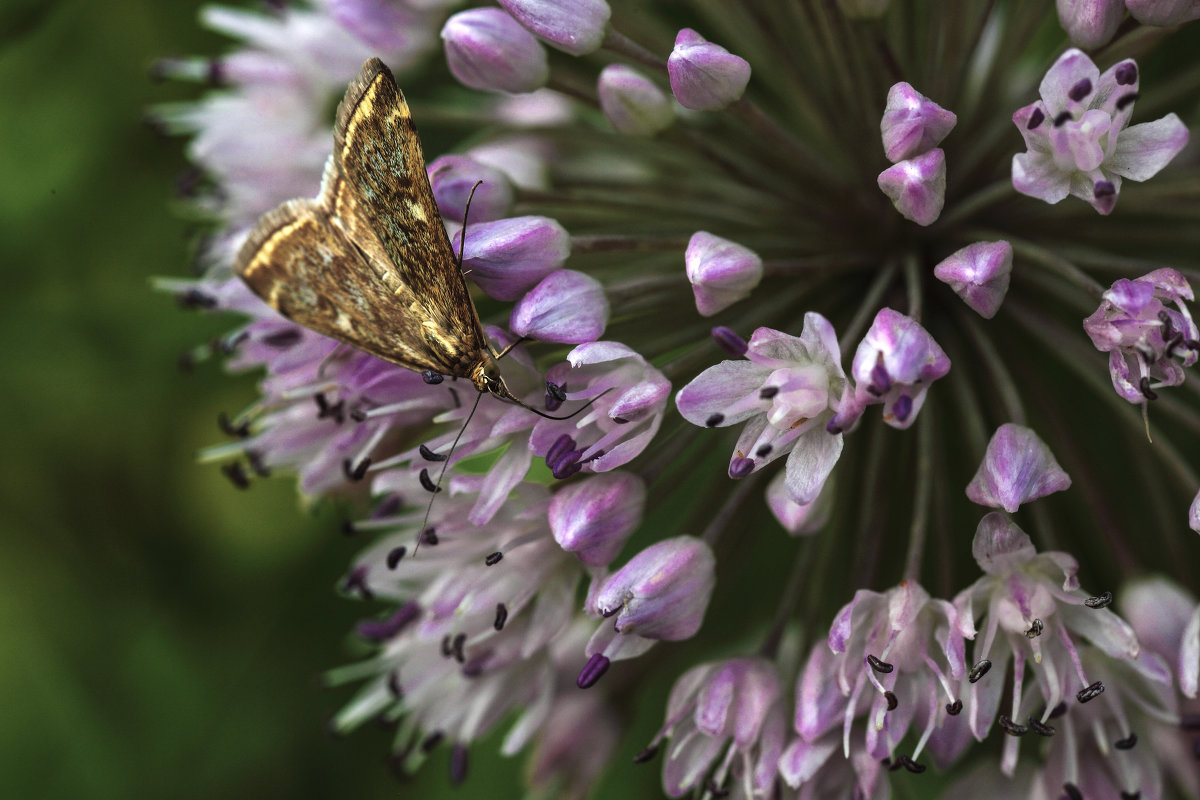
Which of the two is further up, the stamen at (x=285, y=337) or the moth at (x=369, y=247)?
the moth at (x=369, y=247)

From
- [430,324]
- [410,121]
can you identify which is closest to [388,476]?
[430,324]

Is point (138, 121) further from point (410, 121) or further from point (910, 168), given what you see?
point (910, 168)

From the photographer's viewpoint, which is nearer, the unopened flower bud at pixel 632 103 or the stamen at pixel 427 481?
the stamen at pixel 427 481

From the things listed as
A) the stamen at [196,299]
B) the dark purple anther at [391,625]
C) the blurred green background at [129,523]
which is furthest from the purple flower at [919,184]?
the blurred green background at [129,523]

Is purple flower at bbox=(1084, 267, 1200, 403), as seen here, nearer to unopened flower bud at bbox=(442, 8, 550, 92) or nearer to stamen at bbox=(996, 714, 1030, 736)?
stamen at bbox=(996, 714, 1030, 736)

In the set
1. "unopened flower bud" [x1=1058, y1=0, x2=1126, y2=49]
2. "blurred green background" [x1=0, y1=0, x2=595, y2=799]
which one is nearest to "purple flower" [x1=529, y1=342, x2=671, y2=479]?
"unopened flower bud" [x1=1058, y1=0, x2=1126, y2=49]

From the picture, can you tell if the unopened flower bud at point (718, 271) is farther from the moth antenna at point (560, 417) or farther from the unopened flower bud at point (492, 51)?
the unopened flower bud at point (492, 51)
